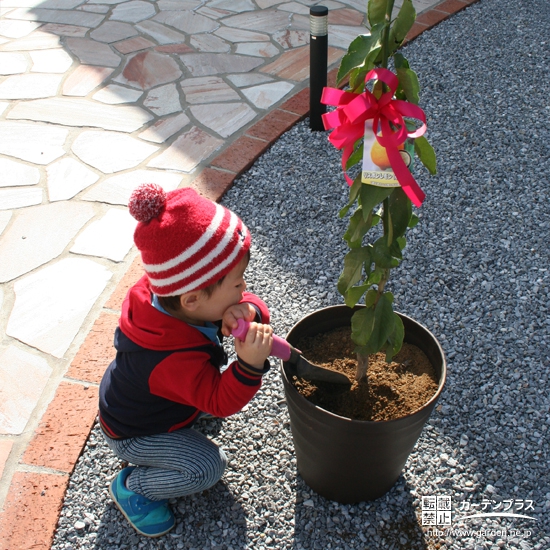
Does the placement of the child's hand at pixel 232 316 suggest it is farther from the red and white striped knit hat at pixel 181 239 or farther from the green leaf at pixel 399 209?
the green leaf at pixel 399 209

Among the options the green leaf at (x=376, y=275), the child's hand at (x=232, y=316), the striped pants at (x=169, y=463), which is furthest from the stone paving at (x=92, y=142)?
the green leaf at (x=376, y=275)

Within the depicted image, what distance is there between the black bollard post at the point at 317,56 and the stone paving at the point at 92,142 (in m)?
0.20

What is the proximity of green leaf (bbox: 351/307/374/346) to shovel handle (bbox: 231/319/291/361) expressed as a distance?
0.20 m

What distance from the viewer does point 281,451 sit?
7.24 feet

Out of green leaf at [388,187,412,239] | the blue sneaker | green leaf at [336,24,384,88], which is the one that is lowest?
the blue sneaker

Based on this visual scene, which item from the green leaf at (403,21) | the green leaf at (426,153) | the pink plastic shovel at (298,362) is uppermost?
the green leaf at (403,21)

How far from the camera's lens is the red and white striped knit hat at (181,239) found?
1.58 metres

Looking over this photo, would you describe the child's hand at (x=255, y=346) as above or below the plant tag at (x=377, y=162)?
below

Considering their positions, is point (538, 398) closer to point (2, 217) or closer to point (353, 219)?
point (353, 219)

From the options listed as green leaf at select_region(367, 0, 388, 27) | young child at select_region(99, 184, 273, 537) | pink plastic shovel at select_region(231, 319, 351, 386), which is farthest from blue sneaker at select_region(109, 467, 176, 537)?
green leaf at select_region(367, 0, 388, 27)

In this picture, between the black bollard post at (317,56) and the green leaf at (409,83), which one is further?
the black bollard post at (317,56)

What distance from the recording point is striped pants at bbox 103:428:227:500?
192cm

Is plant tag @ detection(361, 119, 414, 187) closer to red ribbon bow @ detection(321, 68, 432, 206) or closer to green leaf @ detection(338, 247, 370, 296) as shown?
red ribbon bow @ detection(321, 68, 432, 206)

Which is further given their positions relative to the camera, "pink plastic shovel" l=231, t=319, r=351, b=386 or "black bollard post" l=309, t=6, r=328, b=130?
"black bollard post" l=309, t=6, r=328, b=130
